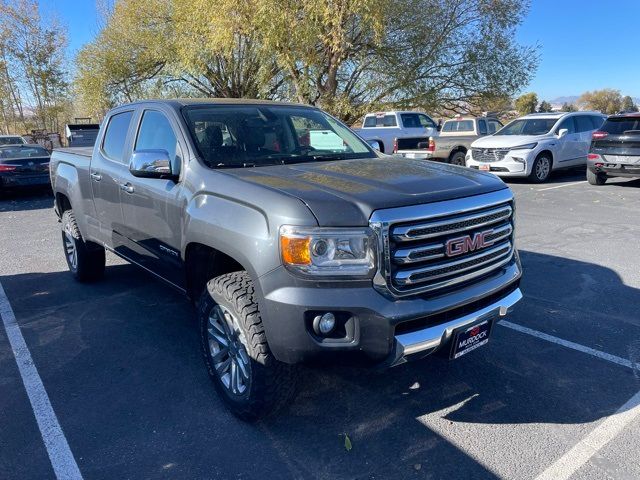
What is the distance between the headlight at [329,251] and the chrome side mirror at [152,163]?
51.4 inches

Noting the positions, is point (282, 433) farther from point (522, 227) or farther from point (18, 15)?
point (18, 15)

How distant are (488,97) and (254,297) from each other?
74.1 feet

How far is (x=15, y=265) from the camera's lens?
6.46 meters

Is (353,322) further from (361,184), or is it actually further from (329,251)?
(361,184)

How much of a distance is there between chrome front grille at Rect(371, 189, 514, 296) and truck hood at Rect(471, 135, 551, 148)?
10.5 m

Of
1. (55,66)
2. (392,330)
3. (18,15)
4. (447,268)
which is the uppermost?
(18,15)

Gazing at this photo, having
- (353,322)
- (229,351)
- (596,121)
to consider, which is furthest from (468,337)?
(596,121)

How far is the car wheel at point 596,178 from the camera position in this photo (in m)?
12.0

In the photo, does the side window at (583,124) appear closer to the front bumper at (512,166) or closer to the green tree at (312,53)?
the front bumper at (512,166)

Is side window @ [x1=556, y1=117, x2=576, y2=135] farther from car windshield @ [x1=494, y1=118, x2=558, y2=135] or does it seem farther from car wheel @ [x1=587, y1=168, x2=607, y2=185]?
car wheel @ [x1=587, y1=168, x2=607, y2=185]

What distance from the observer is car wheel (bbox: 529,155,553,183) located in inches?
499

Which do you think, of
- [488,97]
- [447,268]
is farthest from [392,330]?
[488,97]

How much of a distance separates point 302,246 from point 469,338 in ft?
3.68

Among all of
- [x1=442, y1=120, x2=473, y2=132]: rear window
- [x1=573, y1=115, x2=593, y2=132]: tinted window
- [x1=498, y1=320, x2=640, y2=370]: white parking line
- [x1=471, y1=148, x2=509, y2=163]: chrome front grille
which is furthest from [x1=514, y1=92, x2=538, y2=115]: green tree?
[x1=498, y1=320, x2=640, y2=370]: white parking line
